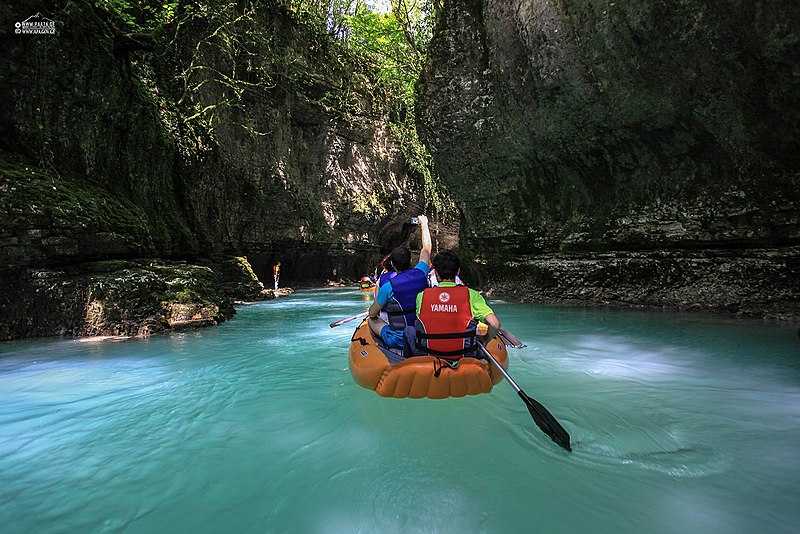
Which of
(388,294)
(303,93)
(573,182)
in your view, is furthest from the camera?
(303,93)

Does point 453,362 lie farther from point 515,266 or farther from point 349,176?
point 349,176

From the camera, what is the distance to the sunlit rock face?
7.48m

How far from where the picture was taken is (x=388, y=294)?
412 centimetres

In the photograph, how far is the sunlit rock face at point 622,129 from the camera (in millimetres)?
7484

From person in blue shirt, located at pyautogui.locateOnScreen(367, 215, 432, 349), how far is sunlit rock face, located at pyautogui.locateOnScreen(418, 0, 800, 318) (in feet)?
23.3

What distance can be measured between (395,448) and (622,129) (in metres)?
8.96

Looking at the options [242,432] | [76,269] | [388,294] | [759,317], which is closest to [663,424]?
[388,294]

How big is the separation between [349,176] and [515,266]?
11551mm

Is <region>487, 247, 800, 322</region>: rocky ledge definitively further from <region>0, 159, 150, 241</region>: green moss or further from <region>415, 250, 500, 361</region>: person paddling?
<region>0, 159, 150, 241</region>: green moss

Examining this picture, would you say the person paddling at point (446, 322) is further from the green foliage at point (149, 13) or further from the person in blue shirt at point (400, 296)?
the green foliage at point (149, 13)

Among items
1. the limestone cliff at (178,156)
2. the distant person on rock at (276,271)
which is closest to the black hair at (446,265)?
the limestone cliff at (178,156)

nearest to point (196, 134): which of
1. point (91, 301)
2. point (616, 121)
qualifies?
point (91, 301)

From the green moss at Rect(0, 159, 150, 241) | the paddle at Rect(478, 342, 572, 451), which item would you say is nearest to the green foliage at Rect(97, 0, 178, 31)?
the green moss at Rect(0, 159, 150, 241)

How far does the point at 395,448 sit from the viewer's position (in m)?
3.27
